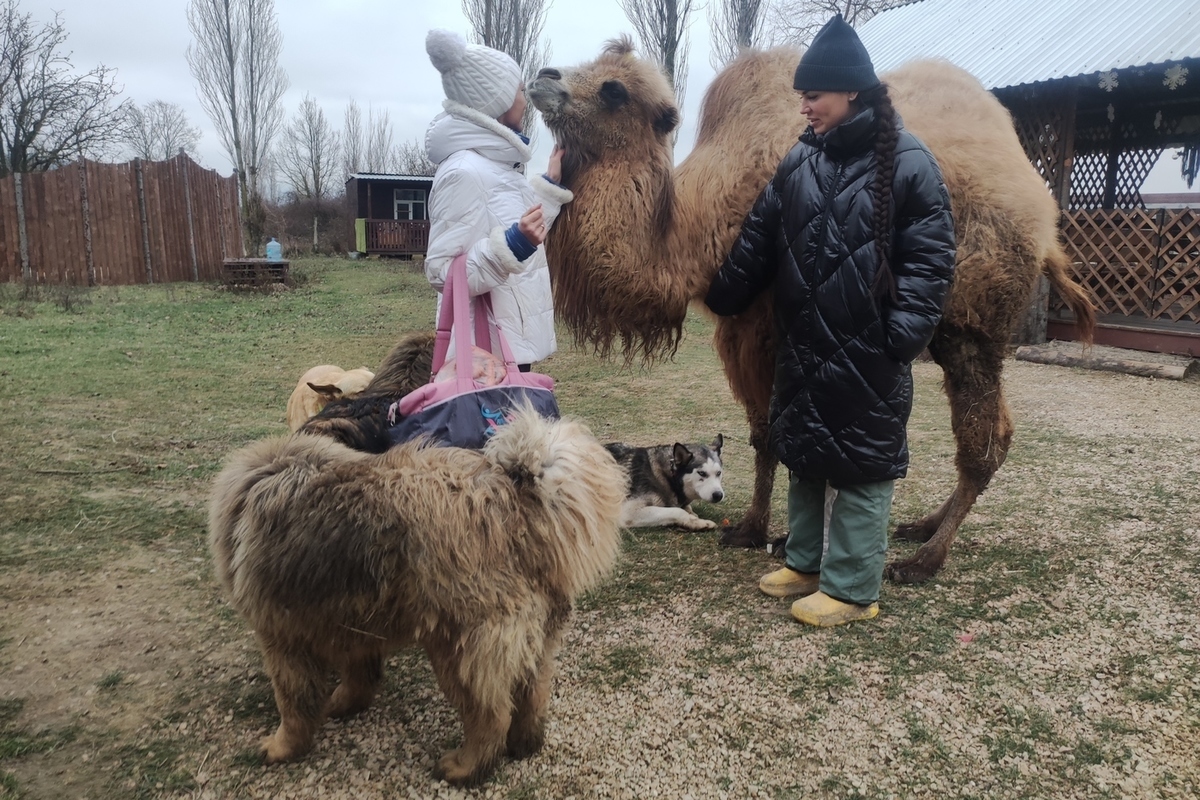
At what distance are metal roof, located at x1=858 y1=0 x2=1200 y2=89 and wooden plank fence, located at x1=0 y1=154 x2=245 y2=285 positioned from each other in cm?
1687

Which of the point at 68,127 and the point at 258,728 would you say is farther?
the point at 68,127

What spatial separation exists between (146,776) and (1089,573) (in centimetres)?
410

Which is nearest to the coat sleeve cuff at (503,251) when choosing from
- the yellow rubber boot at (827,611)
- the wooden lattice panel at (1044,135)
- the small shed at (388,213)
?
the yellow rubber boot at (827,611)

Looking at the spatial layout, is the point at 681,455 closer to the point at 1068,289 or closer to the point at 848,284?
the point at 848,284

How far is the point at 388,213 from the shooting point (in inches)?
1435

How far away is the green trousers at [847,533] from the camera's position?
3.29 meters

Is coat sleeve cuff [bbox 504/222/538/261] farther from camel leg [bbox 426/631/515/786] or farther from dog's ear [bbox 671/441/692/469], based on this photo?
dog's ear [bbox 671/441/692/469]

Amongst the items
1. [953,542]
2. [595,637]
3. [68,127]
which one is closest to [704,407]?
[953,542]

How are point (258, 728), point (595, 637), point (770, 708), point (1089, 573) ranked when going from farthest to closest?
point (1089, 573)
point (595, 637)
point (770, 708)
point (258, 728)

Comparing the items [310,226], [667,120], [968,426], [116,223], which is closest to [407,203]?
[310,226]

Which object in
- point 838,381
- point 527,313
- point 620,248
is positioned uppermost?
point 620,248

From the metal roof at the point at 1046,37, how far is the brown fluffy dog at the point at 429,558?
961 centimetres

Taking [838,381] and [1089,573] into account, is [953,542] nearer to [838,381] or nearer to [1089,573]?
[1089,573]

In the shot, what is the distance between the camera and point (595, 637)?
337 centimetres
